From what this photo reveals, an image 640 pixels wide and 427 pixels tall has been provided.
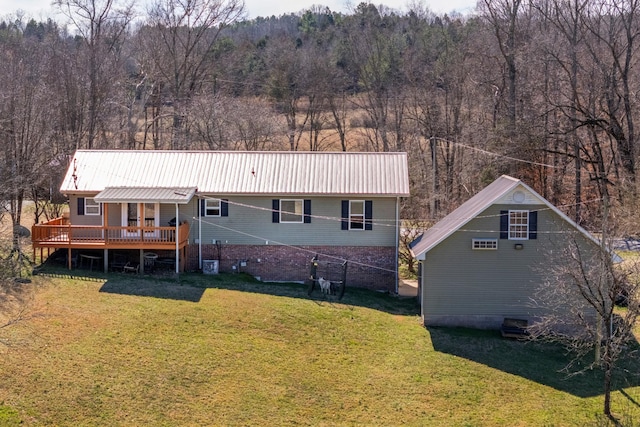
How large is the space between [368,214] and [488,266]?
20.3 feet

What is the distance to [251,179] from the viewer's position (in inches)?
1141

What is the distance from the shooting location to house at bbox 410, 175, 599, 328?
77.4 feet

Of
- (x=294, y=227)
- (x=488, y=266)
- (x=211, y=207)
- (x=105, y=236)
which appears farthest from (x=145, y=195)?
(x=488, y=266)

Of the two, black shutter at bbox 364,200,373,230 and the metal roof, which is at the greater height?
the metal roof

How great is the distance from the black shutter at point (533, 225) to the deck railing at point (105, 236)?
43.4 feet

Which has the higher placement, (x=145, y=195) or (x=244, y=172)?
(x=244, y=172)

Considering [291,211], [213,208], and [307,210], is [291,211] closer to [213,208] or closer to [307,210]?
[307,210]

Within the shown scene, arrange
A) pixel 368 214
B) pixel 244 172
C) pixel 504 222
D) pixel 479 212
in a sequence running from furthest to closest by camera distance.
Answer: pixel 244 172
pixel 368 214
pixel 504 222
pixel 479 212

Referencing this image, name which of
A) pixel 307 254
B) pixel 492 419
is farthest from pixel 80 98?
pixel 492 419

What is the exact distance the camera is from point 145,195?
26.9 meters

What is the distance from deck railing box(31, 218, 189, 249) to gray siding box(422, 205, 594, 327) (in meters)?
10.1

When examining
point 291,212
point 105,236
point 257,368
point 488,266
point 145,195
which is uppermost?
point 145,195

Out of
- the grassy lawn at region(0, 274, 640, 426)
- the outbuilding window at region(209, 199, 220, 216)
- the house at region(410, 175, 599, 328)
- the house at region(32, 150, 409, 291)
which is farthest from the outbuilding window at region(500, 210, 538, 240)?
the outbuilding window at region(209, 199, 220, 216)

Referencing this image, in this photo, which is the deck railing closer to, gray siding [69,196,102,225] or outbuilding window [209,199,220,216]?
gray siding [69,196,102,225]
